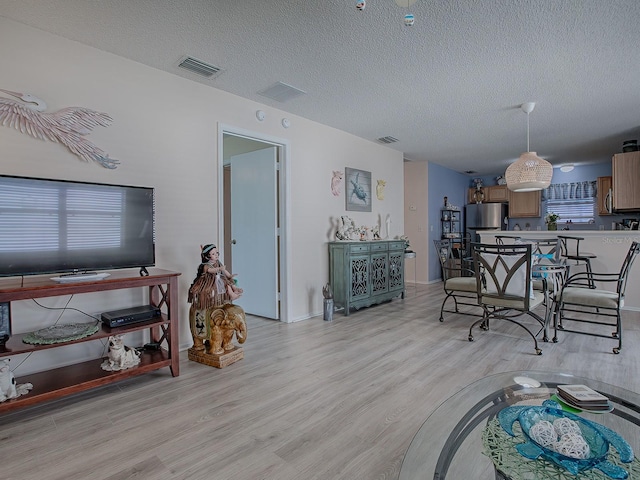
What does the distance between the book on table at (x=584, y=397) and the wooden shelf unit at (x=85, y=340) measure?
94.7 inches

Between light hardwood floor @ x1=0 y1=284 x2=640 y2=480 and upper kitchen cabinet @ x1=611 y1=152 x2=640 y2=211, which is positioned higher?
upper kitchen cabinet @ x1=611 y1=152 x2=640 y2=211

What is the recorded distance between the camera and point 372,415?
78.5 inches

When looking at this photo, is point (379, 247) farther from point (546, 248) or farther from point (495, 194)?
point (495, 194)

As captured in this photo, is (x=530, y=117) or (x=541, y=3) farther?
(x=530, y=117)

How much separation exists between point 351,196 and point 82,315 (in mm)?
3574

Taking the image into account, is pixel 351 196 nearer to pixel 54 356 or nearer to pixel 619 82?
pixel 619 82

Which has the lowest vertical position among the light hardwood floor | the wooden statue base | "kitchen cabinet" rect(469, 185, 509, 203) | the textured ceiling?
the light hardwood floor

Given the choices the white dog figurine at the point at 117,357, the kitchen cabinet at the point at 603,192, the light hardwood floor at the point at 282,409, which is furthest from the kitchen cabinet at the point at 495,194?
the white dog figurine at the point at 117,357

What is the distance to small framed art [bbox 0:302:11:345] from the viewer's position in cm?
201

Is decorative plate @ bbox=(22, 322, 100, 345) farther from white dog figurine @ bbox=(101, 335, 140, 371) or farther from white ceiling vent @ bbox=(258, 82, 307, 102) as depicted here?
white ceiling vent @ bbox=(258, 82, 307, 102)

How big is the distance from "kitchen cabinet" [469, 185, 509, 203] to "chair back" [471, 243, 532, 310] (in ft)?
18.9

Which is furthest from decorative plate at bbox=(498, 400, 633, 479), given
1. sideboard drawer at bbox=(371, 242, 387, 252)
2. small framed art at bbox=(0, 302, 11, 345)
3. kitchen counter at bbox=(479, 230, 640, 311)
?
kitchen counter at bbox=(479, 230, 640, 311)

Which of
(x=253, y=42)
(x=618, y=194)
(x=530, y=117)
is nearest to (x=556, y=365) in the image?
(x=530, y=117)

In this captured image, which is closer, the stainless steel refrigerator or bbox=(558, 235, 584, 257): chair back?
bbox=(558, 235, 584, 257): chair back
